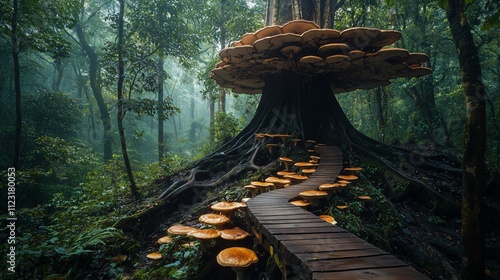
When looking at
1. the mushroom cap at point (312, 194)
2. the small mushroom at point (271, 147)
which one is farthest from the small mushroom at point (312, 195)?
the small mushroom at point (271, 147)

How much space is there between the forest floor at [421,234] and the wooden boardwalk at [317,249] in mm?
691

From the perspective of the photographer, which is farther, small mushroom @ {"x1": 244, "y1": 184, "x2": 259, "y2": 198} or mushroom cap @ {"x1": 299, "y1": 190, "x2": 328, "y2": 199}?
small mushroom @ {"x1": 244, "y1": 184, "x2": 259, "y2": 198}

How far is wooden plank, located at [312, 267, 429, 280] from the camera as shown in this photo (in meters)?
1.64

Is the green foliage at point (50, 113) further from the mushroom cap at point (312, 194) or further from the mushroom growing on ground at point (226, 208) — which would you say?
the mushroom cap at point (312, 194)

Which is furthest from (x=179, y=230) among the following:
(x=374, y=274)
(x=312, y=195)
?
(x=374, y=274)

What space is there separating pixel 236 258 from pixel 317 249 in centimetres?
85

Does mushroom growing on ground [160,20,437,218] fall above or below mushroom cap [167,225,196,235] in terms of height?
above

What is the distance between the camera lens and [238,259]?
2.37 metres

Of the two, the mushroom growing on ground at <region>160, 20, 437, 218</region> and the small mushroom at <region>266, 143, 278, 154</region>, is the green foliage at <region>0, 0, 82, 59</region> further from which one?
the small mushroom at <region>266, 143, 278, 154</region>

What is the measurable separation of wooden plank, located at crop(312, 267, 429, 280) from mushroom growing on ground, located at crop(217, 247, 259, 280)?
0.88 meters

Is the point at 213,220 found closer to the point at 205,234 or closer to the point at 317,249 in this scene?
the point at 205,234

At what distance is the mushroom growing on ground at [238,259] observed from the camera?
231 cm

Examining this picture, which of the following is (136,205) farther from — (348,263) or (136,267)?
(348,263)

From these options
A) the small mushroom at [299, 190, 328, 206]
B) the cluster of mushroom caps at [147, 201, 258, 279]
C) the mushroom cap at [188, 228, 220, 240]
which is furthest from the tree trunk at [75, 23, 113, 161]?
the small mushroom at [299, 190, 328, 206]
